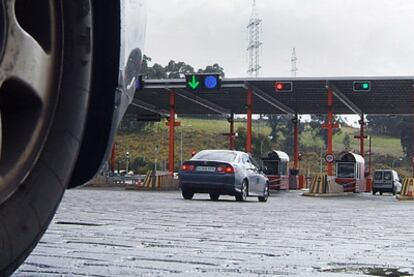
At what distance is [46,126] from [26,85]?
23 centimetres

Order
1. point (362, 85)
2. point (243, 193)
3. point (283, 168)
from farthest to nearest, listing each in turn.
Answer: point (283, 168)
point (362, 85)
point (243, 193)

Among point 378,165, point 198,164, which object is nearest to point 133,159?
point 378,165

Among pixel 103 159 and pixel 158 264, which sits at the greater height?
pixel 103 159

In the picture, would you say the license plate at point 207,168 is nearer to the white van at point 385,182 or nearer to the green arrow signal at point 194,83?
the green arrow signal at point 194,83

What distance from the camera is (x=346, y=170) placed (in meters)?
42.2

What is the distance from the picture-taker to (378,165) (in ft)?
356

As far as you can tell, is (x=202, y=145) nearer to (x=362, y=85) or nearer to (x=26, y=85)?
(x=362, y=85)

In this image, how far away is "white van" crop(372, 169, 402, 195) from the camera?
46.1 m

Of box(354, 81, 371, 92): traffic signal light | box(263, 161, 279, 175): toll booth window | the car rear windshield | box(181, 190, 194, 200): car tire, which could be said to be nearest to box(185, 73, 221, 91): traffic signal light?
box(354, 81, 371, 92): traffic signal light

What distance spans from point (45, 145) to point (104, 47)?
49cm

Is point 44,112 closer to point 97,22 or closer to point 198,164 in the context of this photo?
point 97,22

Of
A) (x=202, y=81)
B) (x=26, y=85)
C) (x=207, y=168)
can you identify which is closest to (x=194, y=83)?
(x=202, y=81)

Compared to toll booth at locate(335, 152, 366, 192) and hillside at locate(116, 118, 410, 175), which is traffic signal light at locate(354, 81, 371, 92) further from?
hillside at locate(116, 118, 410, 175)

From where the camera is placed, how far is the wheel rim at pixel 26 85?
2.48 metres
